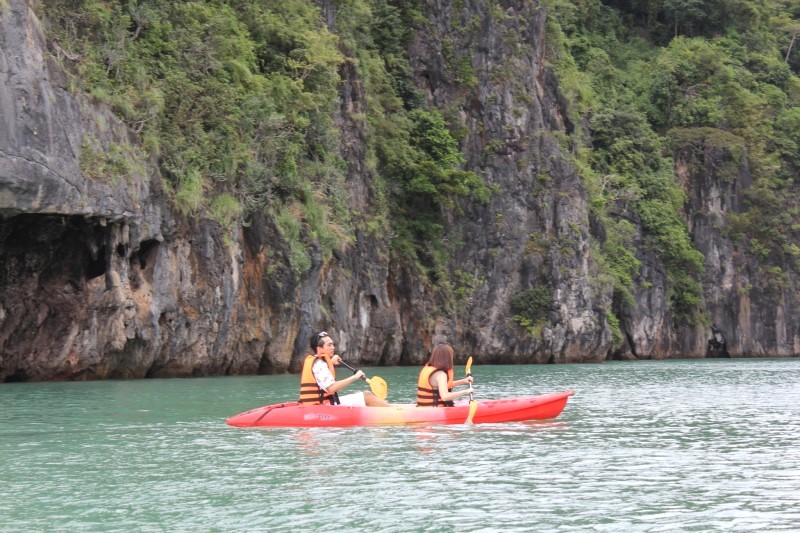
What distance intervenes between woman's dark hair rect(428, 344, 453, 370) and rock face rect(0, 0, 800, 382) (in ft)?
34.0

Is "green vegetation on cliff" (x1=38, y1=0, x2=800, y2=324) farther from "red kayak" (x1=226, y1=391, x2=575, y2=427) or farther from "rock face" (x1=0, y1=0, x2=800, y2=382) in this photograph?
"red kayak" (x1=226, y1=391, x2=575, y2=427)

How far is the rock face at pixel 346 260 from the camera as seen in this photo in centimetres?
2462

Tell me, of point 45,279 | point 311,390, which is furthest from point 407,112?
point 311,390

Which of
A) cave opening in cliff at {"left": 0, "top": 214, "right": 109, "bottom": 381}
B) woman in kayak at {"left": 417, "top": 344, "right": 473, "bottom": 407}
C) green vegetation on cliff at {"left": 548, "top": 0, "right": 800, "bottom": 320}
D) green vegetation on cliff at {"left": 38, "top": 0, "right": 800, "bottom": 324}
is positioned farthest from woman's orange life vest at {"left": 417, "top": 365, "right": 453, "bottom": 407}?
green vegetation on cliff at {"left": 548, "top": 0, "right": 800, "bottom": 320}

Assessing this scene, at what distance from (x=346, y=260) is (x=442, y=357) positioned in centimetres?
2176

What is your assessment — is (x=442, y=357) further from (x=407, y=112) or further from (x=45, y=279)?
(x=407, y=112)

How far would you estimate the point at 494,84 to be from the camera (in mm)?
49312

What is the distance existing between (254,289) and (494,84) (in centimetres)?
2154

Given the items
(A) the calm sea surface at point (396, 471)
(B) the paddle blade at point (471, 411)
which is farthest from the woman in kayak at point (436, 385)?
(A) the calm sea surface at point (396, 471)

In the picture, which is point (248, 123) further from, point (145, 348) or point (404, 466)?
point (404, 466)

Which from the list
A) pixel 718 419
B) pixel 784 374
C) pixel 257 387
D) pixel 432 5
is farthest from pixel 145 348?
pixel 432 5

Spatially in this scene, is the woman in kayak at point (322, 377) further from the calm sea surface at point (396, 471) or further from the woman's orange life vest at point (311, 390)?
the calm sea surface at point (396, 471)

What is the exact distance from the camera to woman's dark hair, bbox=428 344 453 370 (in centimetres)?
1662

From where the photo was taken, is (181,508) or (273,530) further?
(181,508)
